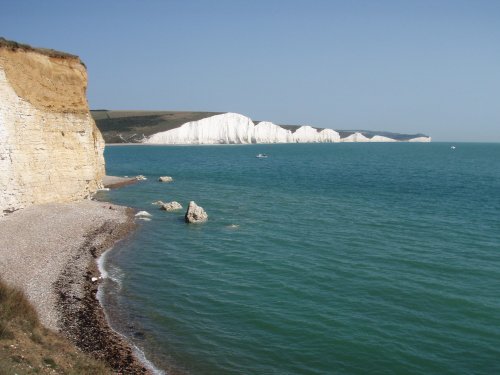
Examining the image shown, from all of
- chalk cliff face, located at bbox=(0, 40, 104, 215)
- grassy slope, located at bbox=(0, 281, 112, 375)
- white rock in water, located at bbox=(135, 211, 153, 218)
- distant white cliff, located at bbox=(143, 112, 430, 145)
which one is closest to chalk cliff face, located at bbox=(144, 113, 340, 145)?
distant white cliff, located at bbox=(143, 112, 430, 145)

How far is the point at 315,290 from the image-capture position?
1677 cm

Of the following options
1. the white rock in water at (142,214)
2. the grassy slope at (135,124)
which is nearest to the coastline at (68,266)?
the white rock in water at (142,214)

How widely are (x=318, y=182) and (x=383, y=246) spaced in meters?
28.6

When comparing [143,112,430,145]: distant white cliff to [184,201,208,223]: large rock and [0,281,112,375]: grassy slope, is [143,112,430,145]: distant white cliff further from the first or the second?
[0,281,112,375]: grassy slope

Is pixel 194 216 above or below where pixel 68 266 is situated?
above

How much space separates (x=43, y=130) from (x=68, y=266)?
40.1 ft

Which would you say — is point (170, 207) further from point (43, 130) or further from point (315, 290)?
point (315, 290)

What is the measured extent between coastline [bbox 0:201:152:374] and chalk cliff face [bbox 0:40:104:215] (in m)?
1.50

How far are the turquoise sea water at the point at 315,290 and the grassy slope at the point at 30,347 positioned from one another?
216 cm

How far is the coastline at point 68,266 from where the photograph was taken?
1264 cm

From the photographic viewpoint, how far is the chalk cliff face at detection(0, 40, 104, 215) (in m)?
23.6

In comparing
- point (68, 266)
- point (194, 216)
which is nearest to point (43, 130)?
point (194, 216)

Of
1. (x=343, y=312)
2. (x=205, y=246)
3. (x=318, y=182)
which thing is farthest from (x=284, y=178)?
(x=343, y=312)

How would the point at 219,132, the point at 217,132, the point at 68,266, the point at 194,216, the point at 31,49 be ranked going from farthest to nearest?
the point at 219,132, the point at 217,132, the point at 194,216, the point at 31,49, the point at 68,266
